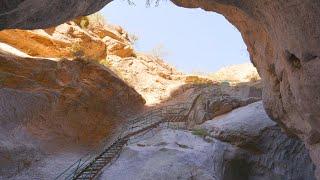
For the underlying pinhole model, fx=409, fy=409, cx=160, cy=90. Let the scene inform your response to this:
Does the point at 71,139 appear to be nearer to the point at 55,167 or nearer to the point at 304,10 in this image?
the point at 55,167

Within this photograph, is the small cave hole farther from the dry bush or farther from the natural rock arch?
the dry bush

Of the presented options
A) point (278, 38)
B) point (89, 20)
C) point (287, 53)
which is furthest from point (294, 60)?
point (89, 20)

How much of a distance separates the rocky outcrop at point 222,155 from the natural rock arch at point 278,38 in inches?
122

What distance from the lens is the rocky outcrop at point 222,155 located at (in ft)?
45.2

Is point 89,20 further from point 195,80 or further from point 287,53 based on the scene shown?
point 287,53

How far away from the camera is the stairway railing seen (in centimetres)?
1510

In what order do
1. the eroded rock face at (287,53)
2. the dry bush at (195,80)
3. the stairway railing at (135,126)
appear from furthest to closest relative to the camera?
the dry bush at (195,80) → the stairway railing at (135,126) → the eroded rock face at (287,53)

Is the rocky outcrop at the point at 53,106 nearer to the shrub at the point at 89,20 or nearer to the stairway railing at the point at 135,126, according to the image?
the stairway railing at the point at 135,126

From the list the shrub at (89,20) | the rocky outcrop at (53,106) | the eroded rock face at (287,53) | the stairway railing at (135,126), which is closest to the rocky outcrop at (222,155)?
the stairway railing at (135,126)

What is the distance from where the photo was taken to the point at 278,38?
9398mm

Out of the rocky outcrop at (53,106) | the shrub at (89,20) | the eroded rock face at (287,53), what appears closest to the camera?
the eroded rock face at (287,53)

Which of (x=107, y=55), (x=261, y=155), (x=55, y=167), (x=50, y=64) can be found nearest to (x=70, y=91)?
(x=50, y=64)

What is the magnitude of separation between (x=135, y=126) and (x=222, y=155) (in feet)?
17.5

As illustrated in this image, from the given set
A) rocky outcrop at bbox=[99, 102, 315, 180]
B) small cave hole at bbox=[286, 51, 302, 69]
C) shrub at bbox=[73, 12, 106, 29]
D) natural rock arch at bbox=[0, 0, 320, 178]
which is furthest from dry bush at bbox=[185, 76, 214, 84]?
small cave hole at bbox=[286, 51, 302, 69]
